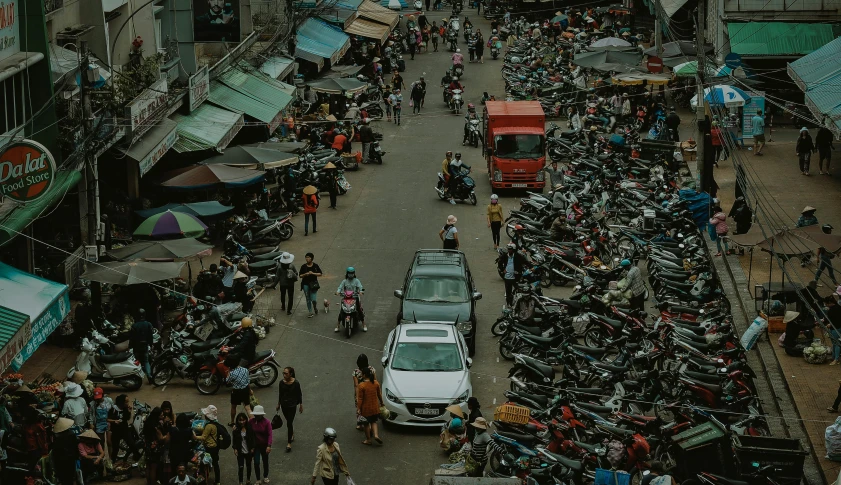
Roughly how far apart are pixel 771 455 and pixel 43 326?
1175 centimetres

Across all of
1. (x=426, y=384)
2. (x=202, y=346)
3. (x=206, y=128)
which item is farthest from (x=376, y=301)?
(x=206, y=128)

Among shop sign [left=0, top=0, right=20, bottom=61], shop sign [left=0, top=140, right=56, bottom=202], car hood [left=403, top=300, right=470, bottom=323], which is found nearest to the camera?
shop sign [left=0, top=140, right=56, bottom=202]

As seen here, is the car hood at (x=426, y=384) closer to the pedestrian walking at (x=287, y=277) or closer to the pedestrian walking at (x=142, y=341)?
the pedestrian walking at (x=142, y=341)

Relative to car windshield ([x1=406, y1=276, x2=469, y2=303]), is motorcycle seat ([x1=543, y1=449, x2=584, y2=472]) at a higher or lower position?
lower

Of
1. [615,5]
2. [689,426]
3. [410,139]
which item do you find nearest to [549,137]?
[410,139]

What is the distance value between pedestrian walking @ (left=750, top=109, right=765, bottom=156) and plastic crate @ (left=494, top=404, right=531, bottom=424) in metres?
21.8

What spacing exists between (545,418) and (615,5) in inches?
2277

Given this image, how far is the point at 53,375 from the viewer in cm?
2364

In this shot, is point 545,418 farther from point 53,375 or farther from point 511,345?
point 53,375

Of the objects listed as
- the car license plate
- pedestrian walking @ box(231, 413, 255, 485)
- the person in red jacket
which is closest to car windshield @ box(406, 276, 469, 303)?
the car license plate

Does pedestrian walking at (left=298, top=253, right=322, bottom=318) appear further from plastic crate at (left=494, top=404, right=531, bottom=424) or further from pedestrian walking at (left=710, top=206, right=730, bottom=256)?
pedestrian walking at (left=710, top=206, right=730, bottom=256)

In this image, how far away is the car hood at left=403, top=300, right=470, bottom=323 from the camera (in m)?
24.8

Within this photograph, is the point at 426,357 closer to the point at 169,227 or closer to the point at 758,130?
the point at 169,227

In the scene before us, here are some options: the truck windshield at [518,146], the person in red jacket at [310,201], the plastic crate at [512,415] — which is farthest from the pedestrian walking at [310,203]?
the plastic crate at [512,415]
